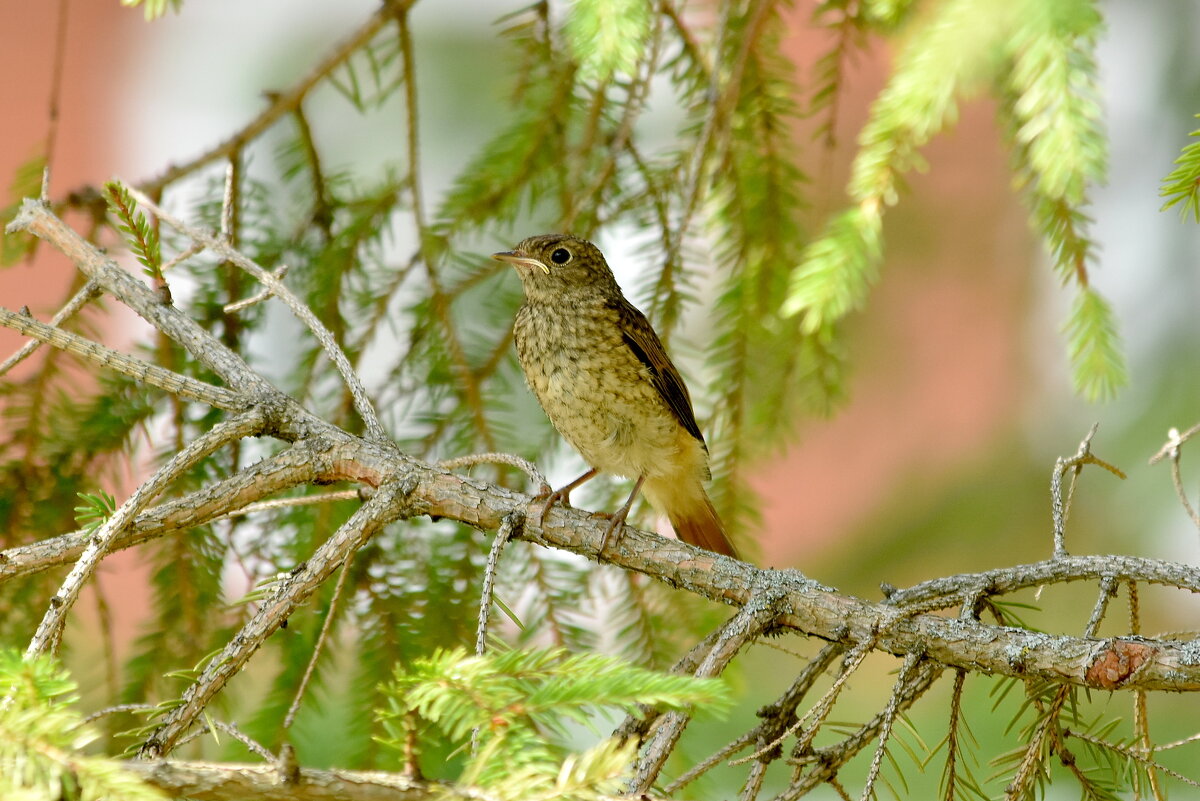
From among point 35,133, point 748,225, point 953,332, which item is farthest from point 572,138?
point 35,133

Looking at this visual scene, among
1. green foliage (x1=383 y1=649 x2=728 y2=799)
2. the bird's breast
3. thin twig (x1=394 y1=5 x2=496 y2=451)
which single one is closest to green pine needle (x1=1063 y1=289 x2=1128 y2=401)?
the bird's breast

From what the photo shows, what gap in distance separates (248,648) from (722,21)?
5.55 ft

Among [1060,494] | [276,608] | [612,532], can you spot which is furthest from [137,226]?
[1060,494]

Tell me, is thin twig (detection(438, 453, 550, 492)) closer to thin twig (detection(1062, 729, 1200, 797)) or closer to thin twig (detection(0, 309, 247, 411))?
thin twig (detection(0, 309, 247, 411))

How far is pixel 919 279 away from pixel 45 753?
458 cm

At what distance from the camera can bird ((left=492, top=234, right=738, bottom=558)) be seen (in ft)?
9.05

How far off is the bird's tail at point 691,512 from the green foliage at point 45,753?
6.22ft

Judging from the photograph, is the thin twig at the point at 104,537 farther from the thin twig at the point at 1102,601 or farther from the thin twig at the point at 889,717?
the thin twig at the point at 1102,601

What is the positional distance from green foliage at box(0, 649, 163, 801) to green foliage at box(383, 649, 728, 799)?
26 centimetres

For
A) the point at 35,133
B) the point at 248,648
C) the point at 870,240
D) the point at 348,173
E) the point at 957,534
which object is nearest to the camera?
the point at 248,648

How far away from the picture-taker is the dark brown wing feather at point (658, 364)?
2824mm

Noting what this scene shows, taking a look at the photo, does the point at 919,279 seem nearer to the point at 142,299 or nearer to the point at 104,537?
the point at 142,299

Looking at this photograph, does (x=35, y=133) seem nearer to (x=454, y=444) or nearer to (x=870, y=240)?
(x=454, y=444)

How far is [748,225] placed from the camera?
9.25ft
